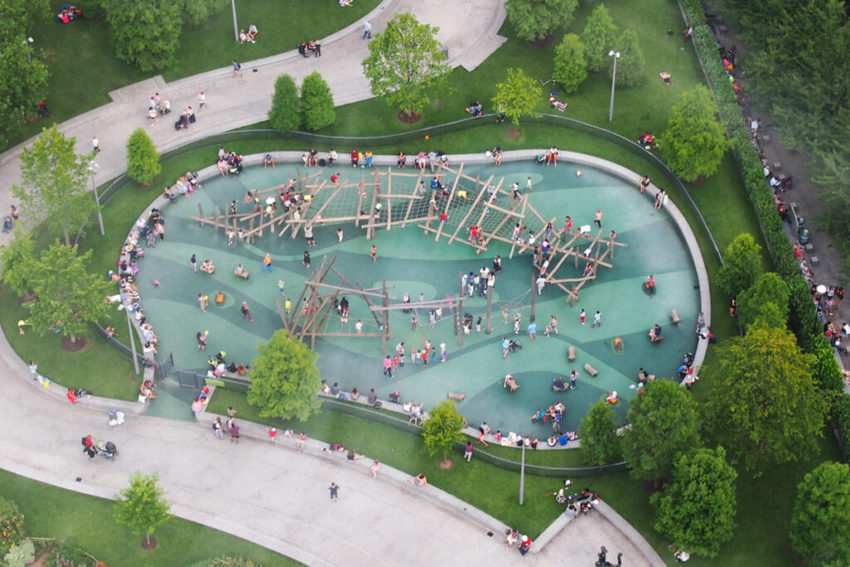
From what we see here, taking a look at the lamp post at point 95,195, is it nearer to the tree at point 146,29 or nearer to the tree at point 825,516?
the tree at point 146,29

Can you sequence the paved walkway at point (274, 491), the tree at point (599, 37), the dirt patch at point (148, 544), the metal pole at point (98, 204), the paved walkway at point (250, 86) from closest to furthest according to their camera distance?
the dirt patch at point (148, 544) → the paved walkway at point (274, 491) → the metal pole at point (98, 204) → the paved walkway at point (250, 86) → the tree at point (599, 37)

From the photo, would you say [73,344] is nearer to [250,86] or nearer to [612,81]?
[250,86]

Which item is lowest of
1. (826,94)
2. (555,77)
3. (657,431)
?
Answer: (657,431)

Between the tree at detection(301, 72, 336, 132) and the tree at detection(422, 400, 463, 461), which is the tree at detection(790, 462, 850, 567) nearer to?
the tree at detection(422, 400, 463, 461)

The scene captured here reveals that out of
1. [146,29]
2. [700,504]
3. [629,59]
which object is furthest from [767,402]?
[146,29]

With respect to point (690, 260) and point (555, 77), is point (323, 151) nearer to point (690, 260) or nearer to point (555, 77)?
point (555, 77)

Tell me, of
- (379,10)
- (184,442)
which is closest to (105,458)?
(184,442)

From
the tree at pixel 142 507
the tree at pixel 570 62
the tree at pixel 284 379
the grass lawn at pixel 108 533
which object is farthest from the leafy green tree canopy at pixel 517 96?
the tree at pixel 142 507
